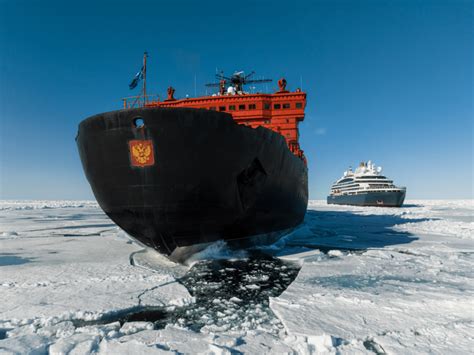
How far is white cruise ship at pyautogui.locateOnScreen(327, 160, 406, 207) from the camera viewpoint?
34.7m

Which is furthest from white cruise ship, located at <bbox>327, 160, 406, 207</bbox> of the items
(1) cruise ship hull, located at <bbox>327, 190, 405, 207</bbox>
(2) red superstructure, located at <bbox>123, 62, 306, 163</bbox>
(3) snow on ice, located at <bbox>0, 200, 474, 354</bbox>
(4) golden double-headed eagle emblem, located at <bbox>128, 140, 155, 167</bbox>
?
(4) golden double-headed eagle emblem, located at <bbox>128, 140, 155, 167</bbox>

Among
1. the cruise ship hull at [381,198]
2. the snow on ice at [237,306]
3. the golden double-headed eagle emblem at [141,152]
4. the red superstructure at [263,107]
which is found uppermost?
the red superstructure at [263,107]

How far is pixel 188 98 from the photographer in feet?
35.7

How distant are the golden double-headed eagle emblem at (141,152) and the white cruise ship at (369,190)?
121 feet

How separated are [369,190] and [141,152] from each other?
3783cm

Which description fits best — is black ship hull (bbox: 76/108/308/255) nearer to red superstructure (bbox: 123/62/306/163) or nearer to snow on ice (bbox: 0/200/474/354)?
snow on ice (bbox: 0/200/474/354)

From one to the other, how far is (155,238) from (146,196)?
0.93m

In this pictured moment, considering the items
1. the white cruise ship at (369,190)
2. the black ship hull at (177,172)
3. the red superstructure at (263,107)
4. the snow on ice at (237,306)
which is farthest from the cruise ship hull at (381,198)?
the black ship hull at (177,172)

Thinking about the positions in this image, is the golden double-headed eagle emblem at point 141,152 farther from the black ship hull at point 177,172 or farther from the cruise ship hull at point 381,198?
the cruise ship hull at point 381,198

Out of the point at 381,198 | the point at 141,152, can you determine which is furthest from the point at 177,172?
the point at 381,198

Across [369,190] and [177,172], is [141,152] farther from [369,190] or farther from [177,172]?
[369,190]

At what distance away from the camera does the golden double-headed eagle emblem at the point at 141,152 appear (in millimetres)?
4344

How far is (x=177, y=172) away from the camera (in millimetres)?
4371

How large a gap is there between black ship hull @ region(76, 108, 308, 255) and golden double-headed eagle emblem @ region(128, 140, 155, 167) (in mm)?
25
